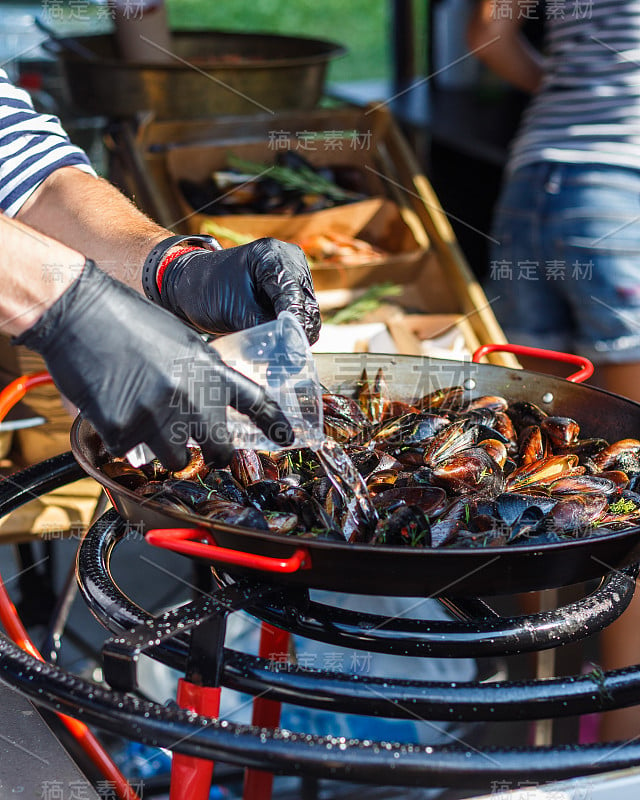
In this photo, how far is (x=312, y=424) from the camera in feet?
3.76

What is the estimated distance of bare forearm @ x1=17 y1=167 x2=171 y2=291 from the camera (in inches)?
63.6

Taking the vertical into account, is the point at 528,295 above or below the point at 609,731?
above

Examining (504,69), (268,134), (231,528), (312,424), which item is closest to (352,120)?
(268,134)

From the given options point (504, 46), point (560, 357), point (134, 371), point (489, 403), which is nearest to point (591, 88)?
point (504, 46)

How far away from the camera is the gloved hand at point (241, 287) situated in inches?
52.3

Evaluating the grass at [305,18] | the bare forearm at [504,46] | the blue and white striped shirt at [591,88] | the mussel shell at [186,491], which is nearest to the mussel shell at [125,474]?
the mussel shell at [186,491]

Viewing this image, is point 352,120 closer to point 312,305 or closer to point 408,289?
point 408,289

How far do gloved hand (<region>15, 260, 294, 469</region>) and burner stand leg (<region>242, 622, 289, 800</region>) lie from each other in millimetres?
605

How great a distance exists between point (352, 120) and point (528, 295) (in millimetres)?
1013

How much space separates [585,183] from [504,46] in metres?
0.76

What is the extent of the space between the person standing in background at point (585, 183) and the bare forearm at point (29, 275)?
73.4 inches

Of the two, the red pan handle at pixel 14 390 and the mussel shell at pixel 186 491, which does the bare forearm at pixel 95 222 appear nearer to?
the red pan handle at pixel 14 390

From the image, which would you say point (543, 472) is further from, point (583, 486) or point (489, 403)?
point (489, 403)

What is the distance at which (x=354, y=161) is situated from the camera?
128 inches
